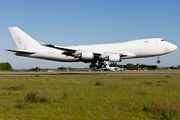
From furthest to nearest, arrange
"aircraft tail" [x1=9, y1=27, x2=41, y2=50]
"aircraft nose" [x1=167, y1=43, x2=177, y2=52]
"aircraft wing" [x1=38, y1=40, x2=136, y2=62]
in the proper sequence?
"aircraft tail" [x1=9, y1=27, x2=41, y2=50]
"aircraft nose" [x1=167, y1=43, x2=177, y2=52]
"aircraft wing" [x1=38, y1=40, x2=136, y2=62]

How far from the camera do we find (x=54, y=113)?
7.34 m

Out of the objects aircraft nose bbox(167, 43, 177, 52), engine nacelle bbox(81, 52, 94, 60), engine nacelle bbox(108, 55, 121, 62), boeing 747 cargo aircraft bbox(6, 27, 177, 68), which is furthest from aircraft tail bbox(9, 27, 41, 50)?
aircraft nose bbox(167, 43, 177, 52)

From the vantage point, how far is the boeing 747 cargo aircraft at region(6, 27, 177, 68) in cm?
3712

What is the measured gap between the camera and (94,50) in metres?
40.3

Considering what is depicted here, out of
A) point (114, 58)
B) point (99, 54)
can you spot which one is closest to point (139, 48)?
point (114, 58)

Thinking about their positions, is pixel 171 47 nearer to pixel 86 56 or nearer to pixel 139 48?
pixel 139 48

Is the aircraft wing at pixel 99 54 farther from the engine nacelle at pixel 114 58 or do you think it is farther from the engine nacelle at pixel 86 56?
the engine nacelle at pixel 86 56

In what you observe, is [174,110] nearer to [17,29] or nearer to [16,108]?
[16,108]

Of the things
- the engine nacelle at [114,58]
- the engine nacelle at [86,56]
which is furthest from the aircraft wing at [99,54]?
the engine nacelle at [86,56]

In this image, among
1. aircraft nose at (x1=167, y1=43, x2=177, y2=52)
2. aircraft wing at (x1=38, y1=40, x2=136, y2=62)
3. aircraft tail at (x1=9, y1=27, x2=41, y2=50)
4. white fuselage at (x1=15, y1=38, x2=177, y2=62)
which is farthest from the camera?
aircraft tail at (x1=9, y1=27, x2=41, y2=50)

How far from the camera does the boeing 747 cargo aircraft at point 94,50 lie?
122ft

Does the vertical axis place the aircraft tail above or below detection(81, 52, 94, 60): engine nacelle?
above

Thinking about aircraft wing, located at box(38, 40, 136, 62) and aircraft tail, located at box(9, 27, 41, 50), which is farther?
aircraft tail, located at box(9, 27, 41, 50)

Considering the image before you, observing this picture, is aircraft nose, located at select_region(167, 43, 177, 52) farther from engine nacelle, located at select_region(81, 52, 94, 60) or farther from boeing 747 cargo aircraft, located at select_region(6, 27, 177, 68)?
engine nacelle, located at select_region(81, 52, 94, 60)
